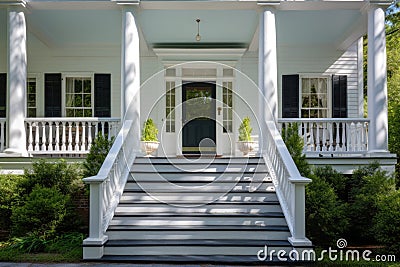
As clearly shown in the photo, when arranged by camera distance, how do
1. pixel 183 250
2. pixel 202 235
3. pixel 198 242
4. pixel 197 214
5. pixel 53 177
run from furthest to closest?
pixel 53 177
pixel 197 214
pixel 202 235
pixel 198 242
pixel 183 250

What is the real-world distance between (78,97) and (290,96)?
5384mm

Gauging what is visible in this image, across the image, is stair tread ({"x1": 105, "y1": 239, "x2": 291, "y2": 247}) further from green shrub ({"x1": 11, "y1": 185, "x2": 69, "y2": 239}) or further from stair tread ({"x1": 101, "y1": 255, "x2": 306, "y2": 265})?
green shrub ({"x1": 11, "y1": 185, "x2": 69, "y2": 239})

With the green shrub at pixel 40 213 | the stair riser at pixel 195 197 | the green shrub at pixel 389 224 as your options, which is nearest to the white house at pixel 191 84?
the stair riser at pixel 195 197

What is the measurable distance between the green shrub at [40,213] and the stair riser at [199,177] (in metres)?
1.24

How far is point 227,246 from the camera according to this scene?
6.44 m

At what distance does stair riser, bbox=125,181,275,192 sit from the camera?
25.0 ft

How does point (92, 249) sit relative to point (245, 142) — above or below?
below

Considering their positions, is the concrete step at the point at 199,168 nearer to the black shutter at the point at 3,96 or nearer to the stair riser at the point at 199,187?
the stair riser at the point at 199,187

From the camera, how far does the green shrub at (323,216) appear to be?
7047mm

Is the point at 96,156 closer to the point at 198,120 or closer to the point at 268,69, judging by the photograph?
the point at 268,69

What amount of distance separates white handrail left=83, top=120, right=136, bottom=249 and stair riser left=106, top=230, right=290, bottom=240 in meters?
0.30

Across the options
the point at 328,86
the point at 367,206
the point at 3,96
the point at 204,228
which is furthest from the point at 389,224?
the point at 3,96

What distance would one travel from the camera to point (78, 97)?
11.8 meters

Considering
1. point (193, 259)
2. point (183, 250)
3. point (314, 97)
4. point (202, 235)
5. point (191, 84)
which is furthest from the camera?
point (314, 97)
